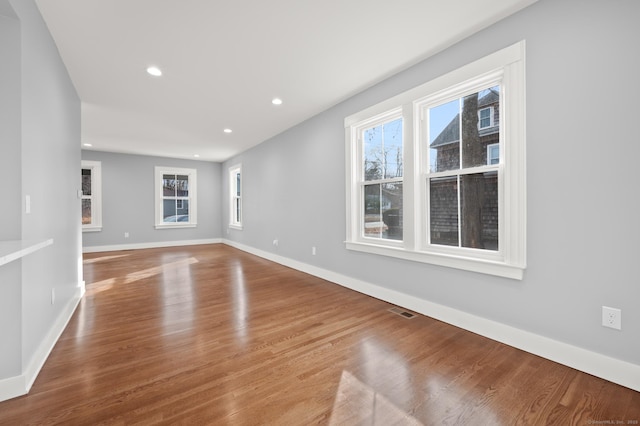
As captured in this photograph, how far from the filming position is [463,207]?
2.55 meters

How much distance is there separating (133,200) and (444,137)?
7.61m

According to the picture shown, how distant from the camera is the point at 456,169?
2.57 metres

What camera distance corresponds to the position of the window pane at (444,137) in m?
2.59

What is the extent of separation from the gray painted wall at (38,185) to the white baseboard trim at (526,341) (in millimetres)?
2971

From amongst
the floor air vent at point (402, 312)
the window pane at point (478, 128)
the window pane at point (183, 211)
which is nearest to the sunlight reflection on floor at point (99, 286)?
the floor air vent at point (402, 312)

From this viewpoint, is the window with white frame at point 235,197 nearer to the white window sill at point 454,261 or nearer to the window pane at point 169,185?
the window pane at point 169,185

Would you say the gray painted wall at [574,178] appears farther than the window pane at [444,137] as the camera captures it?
No

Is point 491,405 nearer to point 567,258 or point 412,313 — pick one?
point 567,258

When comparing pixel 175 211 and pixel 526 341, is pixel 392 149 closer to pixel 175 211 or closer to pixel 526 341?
pixel 526 341

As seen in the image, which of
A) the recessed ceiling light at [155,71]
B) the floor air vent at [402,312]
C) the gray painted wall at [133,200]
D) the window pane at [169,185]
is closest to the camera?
the floor air vent at [402,312]

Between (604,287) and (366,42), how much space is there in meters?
2.53

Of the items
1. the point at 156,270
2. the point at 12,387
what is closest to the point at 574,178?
the point at 12,387

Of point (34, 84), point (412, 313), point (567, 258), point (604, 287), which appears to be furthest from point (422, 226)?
point (34, 84)

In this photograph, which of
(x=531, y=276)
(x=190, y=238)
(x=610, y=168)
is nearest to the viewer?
(x=610, y=168)
